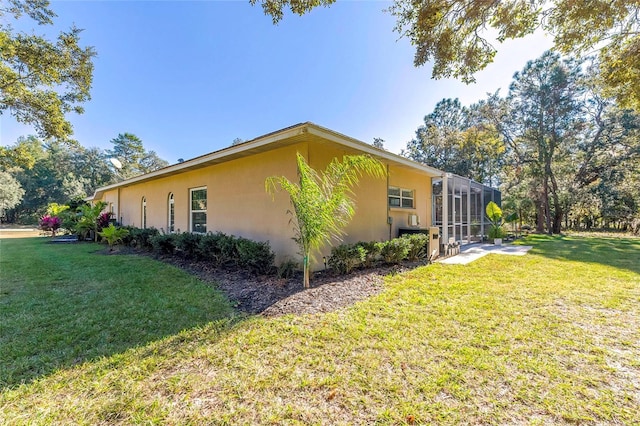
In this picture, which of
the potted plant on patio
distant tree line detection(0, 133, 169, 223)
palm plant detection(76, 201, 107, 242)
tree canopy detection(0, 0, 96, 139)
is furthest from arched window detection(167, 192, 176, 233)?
distant tree line detection(0, 133, 169, 223)

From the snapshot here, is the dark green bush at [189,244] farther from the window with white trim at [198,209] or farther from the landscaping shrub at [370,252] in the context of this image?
the landscaping shrub at [370,252]

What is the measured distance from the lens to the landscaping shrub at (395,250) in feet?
22.1

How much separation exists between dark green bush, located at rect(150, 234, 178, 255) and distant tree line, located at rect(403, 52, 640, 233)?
2196cm

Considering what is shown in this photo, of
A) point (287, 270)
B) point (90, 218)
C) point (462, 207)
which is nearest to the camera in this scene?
point (287, 270)

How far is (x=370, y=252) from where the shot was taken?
6.36m

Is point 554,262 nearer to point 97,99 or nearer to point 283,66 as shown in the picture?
point 283,66

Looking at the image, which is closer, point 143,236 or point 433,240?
point 433,240

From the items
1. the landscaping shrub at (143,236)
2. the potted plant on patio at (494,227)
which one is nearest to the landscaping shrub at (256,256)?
the landscaping shrub at (143,236)

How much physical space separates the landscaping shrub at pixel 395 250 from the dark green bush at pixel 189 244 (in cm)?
510

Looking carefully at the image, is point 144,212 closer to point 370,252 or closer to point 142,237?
point 142,237

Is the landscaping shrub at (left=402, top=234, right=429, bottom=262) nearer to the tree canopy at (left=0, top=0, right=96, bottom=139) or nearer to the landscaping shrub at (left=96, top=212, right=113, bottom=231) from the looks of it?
the tree canopy at (left=0, top=0, right=96, bottom=139)

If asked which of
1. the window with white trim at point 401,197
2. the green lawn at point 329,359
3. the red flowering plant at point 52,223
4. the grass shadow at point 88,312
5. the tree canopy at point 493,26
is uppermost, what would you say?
the tree canopy at point 493,26

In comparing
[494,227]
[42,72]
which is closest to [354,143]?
[494,227]

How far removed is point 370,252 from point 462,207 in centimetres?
838
